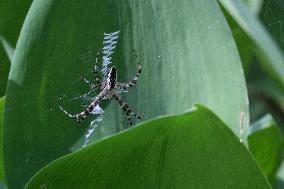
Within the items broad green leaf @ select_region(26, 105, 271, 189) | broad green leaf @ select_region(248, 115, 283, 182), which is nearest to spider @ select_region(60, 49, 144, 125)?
broad green leaf @ select_region(26, 105, 271, 189)

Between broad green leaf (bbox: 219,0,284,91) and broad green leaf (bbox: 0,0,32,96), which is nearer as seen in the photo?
broad green leaf (bbox: 219,0,284,91)

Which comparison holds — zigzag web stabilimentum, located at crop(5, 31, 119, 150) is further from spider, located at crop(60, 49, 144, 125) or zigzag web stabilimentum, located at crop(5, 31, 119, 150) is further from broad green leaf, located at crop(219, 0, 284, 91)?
broad green leaf, located at crop(219, 0, 284, 91)

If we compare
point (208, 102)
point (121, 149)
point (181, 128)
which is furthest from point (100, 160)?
point (208, 102)

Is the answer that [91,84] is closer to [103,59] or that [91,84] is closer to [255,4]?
[103,59]

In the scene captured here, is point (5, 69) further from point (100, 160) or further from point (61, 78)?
point (100, 160)

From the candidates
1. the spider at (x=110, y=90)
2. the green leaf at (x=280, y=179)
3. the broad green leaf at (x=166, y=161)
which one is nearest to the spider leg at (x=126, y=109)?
the spider at (x=110, y=90)

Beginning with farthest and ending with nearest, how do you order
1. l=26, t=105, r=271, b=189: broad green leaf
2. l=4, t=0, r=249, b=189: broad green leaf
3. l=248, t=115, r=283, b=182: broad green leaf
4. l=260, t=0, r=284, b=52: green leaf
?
1. l=260, t=0, r=284, b=52: green leaf
2. l=248, t=115, r=283, b=182: broad green leaf
3. l=4, t=0, r=249, b=189: broad green leaf
4. l=26, t=105, r=271, b=189: broad green leaf
